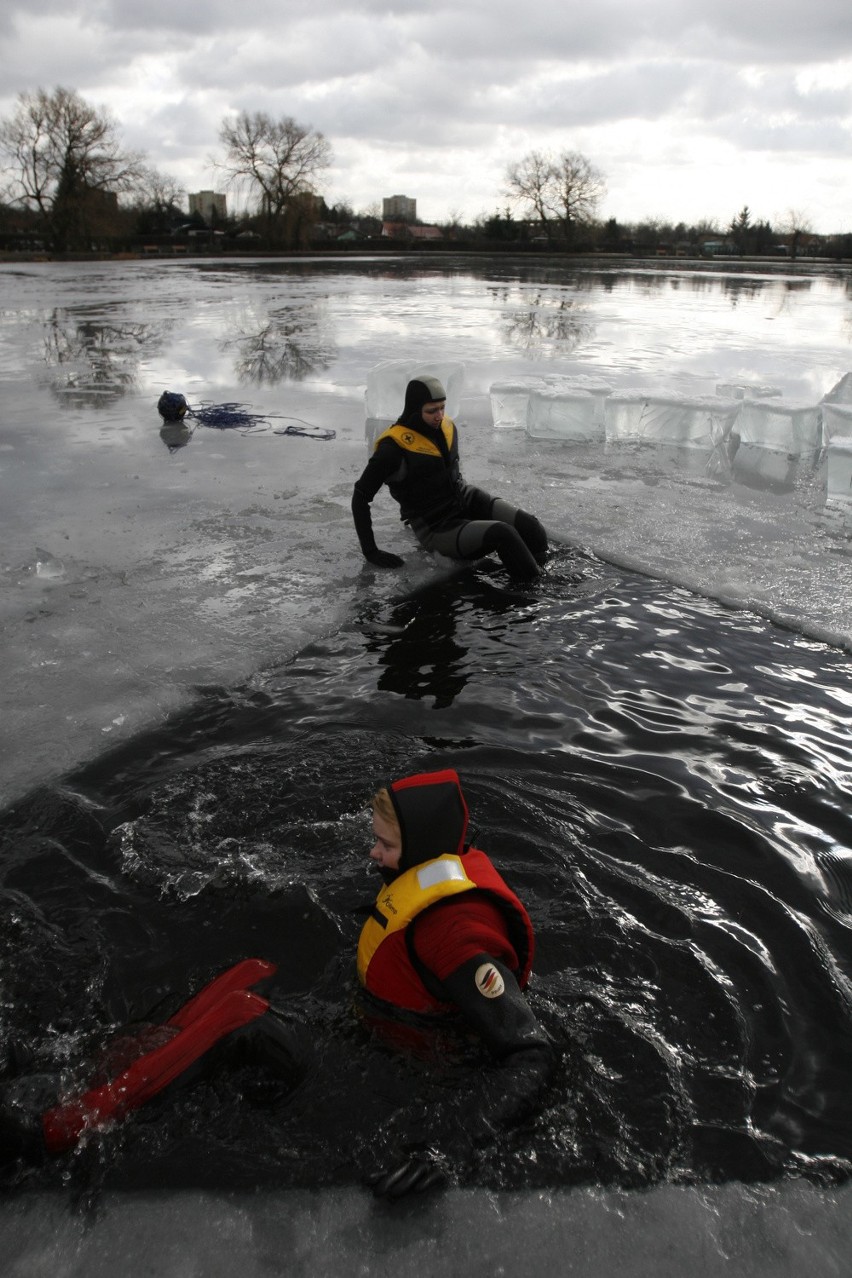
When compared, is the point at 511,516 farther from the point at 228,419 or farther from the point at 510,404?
the point at 228,419

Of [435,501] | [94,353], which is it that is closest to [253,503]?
[435,501]

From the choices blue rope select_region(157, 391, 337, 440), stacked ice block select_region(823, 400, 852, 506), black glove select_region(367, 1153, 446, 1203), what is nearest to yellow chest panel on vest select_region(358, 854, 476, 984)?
black glove select_region(367, 1153, 446, 1203)

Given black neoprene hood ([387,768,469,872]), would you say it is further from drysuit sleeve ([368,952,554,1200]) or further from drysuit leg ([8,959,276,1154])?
drysuit leg ([8,959,276,1154])

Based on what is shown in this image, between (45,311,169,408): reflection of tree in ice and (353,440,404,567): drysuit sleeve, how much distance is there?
5.27m

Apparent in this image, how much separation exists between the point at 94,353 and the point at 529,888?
11766mm

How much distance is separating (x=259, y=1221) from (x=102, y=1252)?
1.05ft

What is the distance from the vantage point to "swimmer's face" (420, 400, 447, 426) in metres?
5.16

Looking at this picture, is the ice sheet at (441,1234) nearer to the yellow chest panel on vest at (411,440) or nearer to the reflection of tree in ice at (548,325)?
the yellow chest panel on vest at (411,440)

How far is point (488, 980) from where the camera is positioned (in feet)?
6.98

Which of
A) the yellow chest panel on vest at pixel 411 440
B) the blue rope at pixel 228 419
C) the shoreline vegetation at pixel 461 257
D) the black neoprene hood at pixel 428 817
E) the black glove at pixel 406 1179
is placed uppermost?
the shoreline vegetation at pixel 461 257

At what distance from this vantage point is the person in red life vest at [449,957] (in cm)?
212

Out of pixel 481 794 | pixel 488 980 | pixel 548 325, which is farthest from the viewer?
pixel 548 325

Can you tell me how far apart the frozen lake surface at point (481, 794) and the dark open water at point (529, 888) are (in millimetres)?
13

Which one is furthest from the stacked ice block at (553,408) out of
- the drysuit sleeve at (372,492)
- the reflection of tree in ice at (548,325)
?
the reflection of tree in ice at (548,325)
